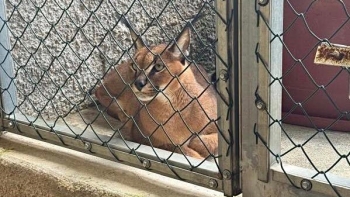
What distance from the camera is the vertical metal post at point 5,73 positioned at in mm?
1460

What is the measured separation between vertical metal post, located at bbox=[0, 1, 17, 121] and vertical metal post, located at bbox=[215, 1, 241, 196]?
2.34 feet

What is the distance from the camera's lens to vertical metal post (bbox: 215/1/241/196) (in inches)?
38.5

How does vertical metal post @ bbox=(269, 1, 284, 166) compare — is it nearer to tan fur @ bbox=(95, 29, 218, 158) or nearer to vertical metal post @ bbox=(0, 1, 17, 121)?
tan fur @ bbox=(95, 29, 218, 158)

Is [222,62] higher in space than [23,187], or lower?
higher

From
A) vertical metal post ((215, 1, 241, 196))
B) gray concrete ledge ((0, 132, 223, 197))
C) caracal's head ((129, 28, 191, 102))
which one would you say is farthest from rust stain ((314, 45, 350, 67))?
caracal's head ((129, 28, 191, 102))

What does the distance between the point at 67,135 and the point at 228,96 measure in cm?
52

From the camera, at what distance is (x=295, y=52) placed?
1.74 metres

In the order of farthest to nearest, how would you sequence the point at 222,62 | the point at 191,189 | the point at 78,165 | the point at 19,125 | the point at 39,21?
the point at 39,21
the point at 19,125
the point at 78,165
the point at 191,189
the point at 222,62

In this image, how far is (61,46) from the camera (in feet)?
5.83

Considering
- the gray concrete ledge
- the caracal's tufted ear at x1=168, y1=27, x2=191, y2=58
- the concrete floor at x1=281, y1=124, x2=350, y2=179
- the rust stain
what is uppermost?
the caracal's tufted ear at x1=168, y1=27, x2=191, y2=58

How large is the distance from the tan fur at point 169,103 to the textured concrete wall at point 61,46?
0.28 ft

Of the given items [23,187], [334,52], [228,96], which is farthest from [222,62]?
[23,187]

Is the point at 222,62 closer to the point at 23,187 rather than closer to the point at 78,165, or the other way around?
the point at 78,165

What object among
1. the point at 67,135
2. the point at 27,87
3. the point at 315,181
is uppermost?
the point at 27,87
